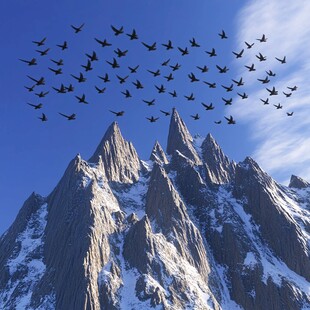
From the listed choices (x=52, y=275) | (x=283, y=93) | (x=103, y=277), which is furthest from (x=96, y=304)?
(x=283, y=93)

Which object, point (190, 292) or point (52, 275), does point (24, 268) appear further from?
point (190, 292)

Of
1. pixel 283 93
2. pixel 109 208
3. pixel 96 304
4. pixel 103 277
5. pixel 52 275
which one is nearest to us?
pixel 283 93

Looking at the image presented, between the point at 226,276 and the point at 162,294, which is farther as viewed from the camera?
the point at 226,276

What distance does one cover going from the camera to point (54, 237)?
19262 cm

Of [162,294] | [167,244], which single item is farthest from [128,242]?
[162,294]

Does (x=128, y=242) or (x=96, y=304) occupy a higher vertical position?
(x=128, y=242)

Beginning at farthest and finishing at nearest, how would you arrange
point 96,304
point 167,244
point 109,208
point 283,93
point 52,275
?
point 109,208, point 167,244, point 52,275, point 96,304, point 283,93

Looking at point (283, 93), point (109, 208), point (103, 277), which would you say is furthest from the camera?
point (109, 208)

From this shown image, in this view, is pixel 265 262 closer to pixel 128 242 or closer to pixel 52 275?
pixel 128 242

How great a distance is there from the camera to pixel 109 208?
19962cm

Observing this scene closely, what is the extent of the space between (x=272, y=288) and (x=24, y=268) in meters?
88.4

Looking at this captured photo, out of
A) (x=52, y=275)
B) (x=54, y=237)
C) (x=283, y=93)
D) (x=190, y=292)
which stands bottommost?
(x=283, y=93)

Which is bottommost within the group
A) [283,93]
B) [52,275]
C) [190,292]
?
[283,93]

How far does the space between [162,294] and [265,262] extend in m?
55.7
